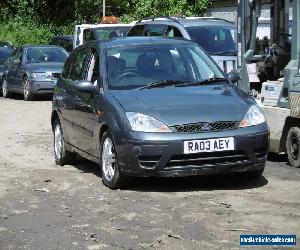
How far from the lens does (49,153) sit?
11570 mm

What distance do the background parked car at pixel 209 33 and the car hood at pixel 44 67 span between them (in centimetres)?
755

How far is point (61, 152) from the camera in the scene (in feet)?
34.0

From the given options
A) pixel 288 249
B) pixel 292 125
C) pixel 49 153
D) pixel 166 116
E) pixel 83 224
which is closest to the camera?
pixel 288 249

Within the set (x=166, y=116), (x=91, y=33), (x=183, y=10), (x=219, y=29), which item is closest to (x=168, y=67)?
(x=166, y=116)

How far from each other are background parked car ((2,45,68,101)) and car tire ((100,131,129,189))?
541 inches

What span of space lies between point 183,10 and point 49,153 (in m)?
22.5

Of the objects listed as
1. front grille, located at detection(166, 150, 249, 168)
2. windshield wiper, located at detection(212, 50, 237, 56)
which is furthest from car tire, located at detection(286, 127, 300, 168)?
windshield wiper, located at detection(212, 50, 237, 56)

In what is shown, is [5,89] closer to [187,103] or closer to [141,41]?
[141,41]

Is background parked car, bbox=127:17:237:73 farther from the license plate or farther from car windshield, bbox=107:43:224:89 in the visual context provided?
the license plate

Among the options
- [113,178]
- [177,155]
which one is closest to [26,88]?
[113,178]

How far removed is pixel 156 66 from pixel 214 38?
5534 mm

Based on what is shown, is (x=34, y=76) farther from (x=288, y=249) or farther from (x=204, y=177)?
(x=288, y=249)

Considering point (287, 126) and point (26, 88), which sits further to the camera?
point (26, 88)

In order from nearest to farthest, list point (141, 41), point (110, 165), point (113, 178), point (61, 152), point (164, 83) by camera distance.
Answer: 1. point (113, 178)
2. point (110, 165)
3. point (164, 83)
4. point (141, 41)
5. point (61, 152)
